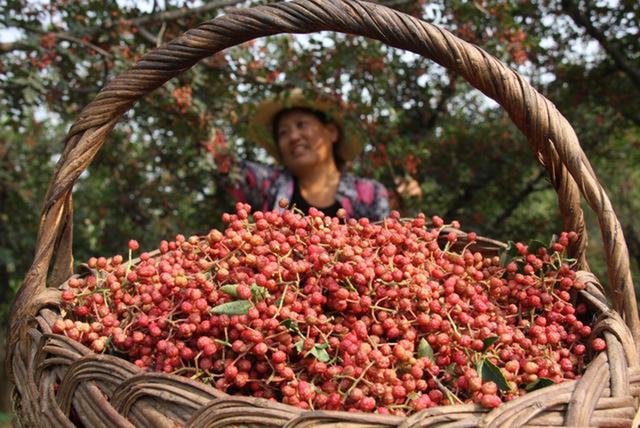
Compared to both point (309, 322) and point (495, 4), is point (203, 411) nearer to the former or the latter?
point (309, 322)

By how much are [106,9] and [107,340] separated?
2078mm

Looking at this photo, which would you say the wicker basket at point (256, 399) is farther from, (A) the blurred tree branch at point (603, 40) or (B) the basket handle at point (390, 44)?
(A) the blurred tree branch at point (603, 40)

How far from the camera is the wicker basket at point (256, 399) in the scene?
74cm

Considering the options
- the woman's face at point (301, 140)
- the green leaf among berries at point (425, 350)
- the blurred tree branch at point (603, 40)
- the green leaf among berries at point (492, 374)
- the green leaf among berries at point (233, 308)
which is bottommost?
the green leaf among berries at point (492, 374)

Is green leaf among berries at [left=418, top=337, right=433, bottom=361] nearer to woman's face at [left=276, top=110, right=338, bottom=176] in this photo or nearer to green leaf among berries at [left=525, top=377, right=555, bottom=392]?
green leaf among berries at [left=525, top=377, right=555, bottom=392]

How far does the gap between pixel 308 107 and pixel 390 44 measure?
2.05 m

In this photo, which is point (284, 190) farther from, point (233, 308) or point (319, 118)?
point (233, 308)

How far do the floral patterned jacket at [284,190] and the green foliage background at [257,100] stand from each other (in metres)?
0.16

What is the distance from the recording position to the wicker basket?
0.74m

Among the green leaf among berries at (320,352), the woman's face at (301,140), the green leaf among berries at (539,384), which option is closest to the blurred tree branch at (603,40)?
the woman's face at (301,140)

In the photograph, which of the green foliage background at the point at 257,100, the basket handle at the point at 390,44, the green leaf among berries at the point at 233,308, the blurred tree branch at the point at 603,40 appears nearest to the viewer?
the green leaf among berries at the point at 233,308

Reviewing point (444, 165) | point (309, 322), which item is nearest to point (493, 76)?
point (309, 322)

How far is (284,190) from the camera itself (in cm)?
305

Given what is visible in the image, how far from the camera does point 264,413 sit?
2.40 feet
